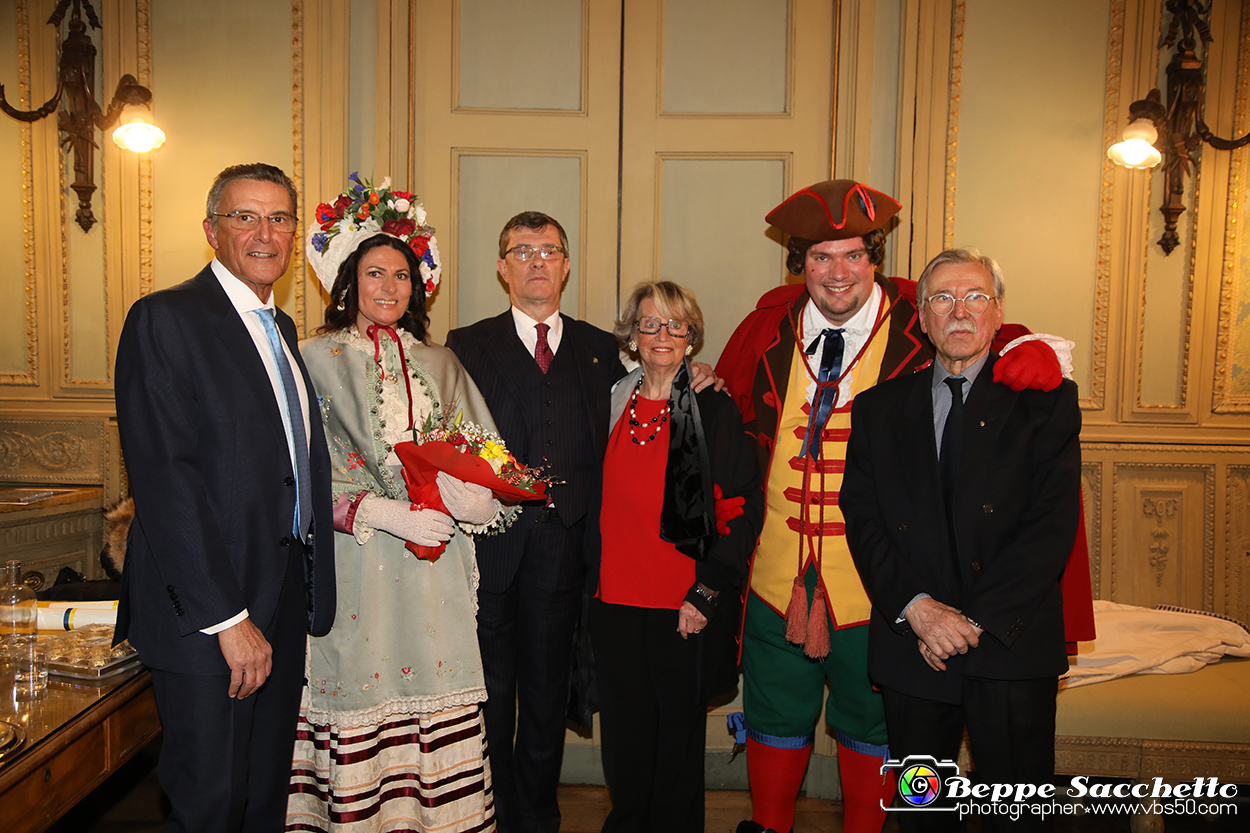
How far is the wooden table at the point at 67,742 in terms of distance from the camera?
5.05 feet

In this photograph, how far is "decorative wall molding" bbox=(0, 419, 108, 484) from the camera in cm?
349

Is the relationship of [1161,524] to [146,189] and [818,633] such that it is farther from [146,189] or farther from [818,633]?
[146,189]

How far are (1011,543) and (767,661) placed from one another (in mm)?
862

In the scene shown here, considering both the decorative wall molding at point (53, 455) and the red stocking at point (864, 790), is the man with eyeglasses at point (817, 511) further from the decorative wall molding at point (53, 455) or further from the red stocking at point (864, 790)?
the decorative wall molding at point (53, 455)

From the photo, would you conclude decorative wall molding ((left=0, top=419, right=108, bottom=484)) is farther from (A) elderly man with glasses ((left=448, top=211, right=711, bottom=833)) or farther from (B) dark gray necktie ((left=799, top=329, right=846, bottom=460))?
(B) dark gray necktie ((left=799, top=329, right=846, bottom=460))

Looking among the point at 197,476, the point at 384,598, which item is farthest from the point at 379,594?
the point at 197,476

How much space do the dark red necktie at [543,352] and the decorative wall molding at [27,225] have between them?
2.54m

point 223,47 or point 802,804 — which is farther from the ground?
point 223,47

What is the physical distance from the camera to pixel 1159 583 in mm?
3332

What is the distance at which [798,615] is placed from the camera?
7.48 ft

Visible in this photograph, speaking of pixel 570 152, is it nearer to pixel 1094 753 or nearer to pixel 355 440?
pixel 355 440

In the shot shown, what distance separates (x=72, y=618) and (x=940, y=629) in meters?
2.41

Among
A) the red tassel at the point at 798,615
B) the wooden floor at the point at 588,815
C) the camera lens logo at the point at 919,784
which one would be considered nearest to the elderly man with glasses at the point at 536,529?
the wooden floor at the point at 588,815

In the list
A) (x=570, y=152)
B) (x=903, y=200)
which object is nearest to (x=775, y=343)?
(x=903, y=200)
